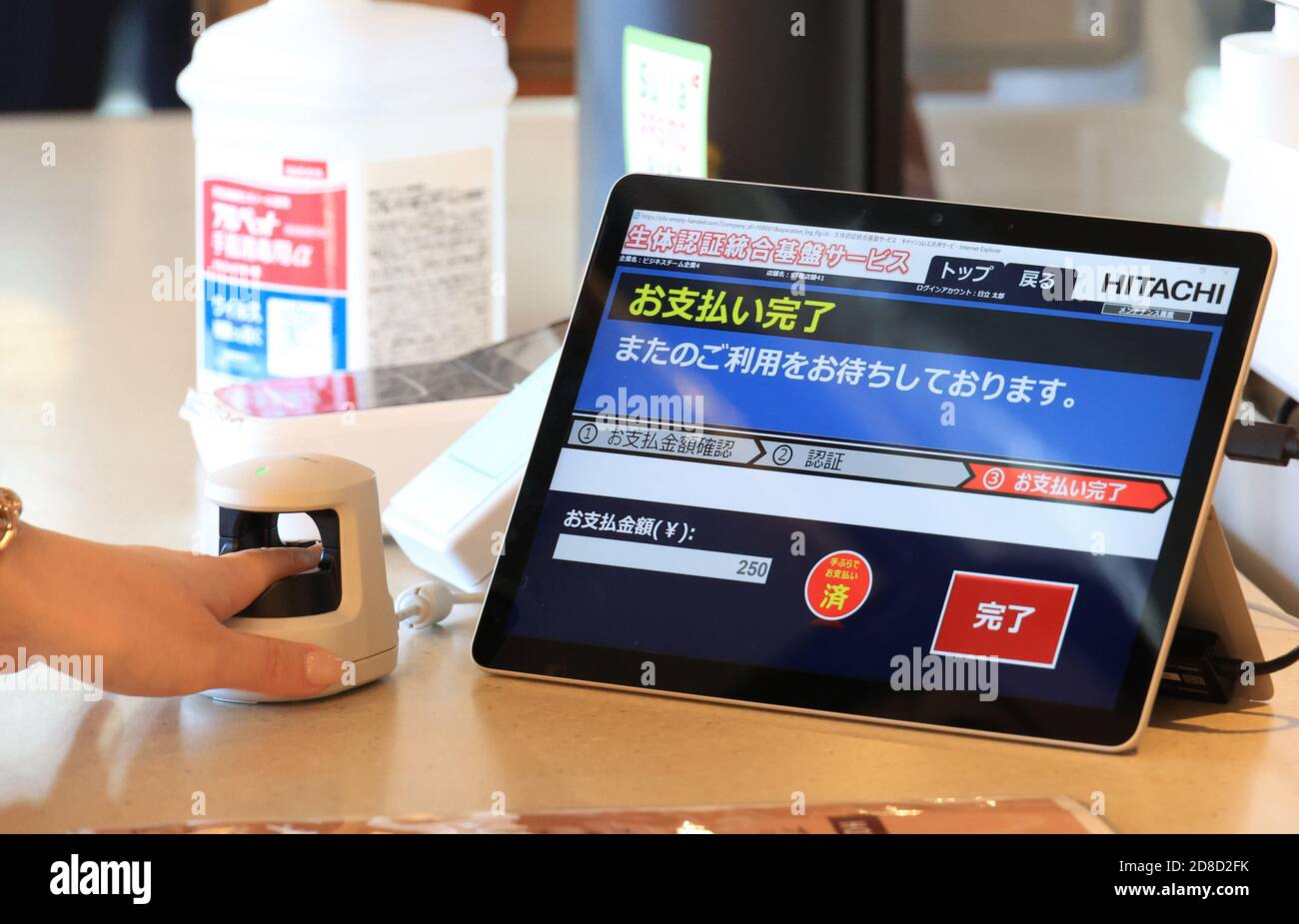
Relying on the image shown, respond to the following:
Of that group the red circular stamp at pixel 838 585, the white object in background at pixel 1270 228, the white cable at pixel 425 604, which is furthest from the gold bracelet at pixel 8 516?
the white object in background at pixel 1270 228

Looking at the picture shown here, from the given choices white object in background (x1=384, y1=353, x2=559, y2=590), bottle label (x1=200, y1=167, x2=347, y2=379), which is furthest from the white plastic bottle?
white object in background (x1=384, y1=353, x2=559, y2=590)

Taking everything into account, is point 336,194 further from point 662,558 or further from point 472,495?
point 662,558

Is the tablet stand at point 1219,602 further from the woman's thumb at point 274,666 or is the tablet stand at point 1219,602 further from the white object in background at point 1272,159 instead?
the woman's thumb at point 274,666

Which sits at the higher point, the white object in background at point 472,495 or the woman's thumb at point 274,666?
the white object in background at point 472,495

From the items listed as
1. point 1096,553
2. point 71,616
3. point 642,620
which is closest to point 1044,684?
point 1096,553

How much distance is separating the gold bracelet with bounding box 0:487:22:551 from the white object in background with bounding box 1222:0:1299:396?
661 mm

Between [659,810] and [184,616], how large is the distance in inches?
9.0

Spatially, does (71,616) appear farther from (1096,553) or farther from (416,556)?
(1096,553)

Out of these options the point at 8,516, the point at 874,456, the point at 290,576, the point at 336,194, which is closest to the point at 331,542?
the point at 290,576

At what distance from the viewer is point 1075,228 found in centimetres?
69

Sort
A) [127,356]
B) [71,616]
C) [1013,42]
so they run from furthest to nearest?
[1013,42]
[127,356]
[71,616]

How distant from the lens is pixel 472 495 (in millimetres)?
805

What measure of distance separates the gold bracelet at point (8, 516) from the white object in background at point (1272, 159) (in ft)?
2.17

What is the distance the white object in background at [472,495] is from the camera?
2.61ft
